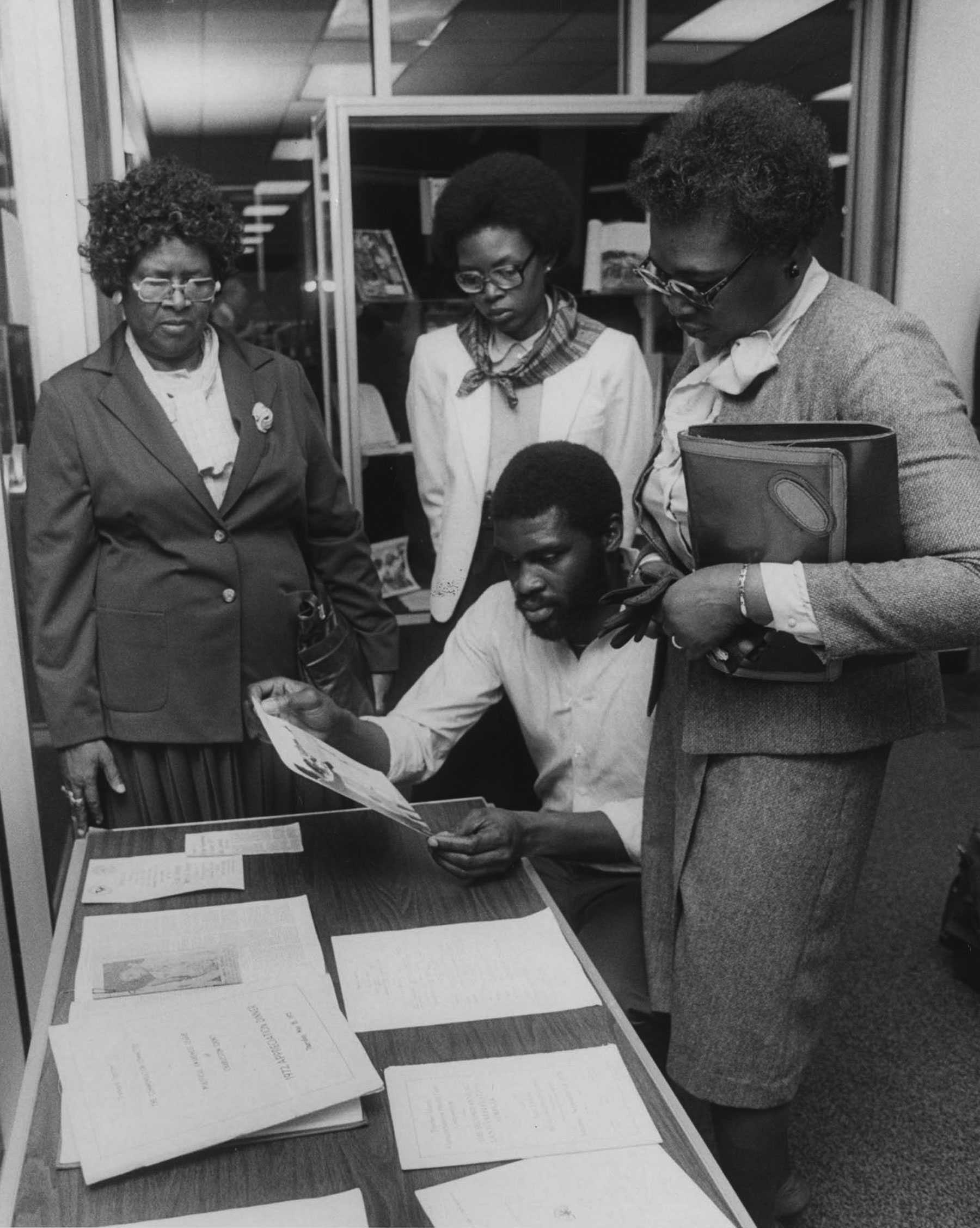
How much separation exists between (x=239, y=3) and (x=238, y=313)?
125cm

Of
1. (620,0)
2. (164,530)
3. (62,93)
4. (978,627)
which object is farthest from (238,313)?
(978,627)

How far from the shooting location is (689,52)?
→ 4.70m

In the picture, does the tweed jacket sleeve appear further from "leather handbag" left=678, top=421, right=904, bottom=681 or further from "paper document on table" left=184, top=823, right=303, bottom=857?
"paper document on table" left=184, top=823, right=303, bottom=857

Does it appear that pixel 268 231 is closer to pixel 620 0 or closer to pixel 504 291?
pixel 620 0

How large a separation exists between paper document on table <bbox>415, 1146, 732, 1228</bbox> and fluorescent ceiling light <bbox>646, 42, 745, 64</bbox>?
345 centimetres

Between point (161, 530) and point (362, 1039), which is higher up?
point (161, 530)

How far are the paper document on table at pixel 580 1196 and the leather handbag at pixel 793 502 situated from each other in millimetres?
544

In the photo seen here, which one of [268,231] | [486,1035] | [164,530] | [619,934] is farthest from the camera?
[268,231]

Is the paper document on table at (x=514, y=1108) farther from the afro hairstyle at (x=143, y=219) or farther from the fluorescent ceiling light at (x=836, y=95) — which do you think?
the fluorescent ceiling light at (x=836, y=95)

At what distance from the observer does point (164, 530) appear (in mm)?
2115

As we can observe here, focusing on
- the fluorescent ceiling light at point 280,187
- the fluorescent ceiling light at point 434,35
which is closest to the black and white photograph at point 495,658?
the fluorescent ceiling light at point 434,35

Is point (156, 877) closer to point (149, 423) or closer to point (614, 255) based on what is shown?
point (149, 423)

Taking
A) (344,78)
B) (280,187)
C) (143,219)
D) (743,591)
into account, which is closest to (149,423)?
(143,219)

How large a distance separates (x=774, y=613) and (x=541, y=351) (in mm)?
1410
